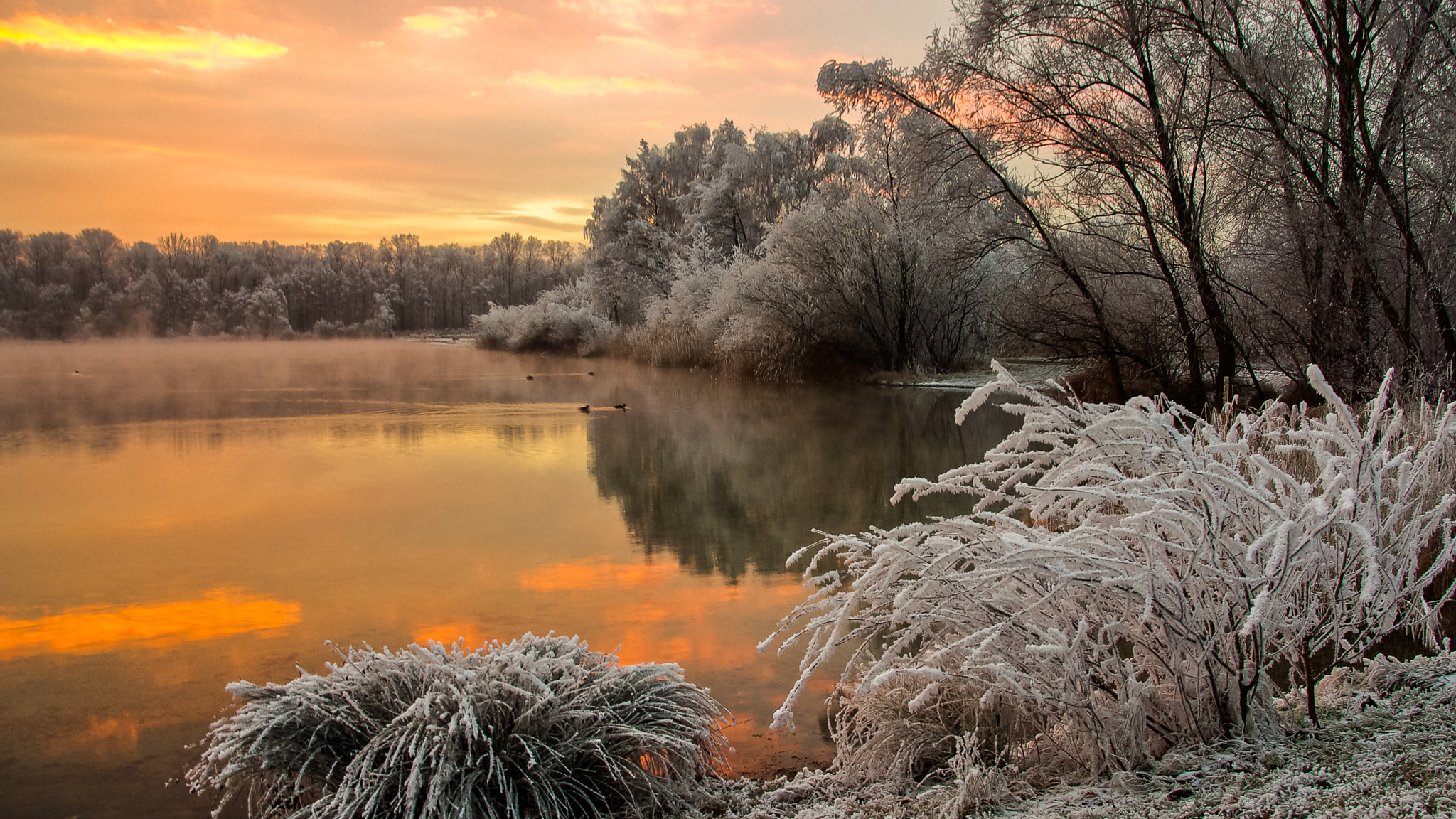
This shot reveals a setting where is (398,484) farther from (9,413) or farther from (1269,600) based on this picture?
(9,413)

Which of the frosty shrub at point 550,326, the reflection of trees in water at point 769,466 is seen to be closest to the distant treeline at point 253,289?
the frosty shrub at point 550,326

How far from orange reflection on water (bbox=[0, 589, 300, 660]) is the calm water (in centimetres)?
2

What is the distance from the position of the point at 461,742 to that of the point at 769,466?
7.15 m

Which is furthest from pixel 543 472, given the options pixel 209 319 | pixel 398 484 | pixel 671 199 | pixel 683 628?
pixel 209 319

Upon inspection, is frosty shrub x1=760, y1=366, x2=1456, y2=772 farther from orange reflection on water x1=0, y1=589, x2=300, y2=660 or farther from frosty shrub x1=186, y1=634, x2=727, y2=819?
orange reflection on water x1=0, y1=589, x2=300, y2=660

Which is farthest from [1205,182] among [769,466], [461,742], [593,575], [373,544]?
[461,742]

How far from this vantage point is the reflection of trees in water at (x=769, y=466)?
665 cm

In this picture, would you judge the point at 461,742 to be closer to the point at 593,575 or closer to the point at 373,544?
the point at 593,575

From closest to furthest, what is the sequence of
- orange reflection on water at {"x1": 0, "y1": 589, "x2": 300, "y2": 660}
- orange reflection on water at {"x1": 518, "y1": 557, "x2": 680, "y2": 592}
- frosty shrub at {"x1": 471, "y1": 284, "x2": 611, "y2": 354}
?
orange reflection on water at {"x1": 0, "y1": 589, "x2": 300, "y2": 660} < orange reflection on water at {"x1": 518, "y1": 557, "x2": 680, "y2": 592} < frosty shrub at {"x1": 471, "y1": 284, "x2": 611, "y2": 354}

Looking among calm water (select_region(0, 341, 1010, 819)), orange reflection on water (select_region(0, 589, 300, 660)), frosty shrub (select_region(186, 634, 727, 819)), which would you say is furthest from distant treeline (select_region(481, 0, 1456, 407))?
orange reflection on water (select_region(0, 589, 300, 660))

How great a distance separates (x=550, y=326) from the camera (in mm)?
36094

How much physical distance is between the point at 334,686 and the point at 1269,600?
2.54 m

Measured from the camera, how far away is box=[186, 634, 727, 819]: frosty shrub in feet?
8.13

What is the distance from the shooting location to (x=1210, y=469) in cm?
251
